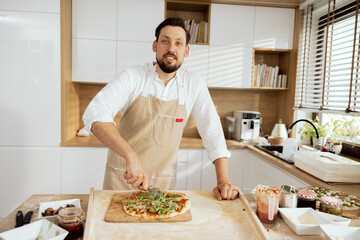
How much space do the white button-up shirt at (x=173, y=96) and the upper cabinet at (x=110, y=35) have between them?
1.26m

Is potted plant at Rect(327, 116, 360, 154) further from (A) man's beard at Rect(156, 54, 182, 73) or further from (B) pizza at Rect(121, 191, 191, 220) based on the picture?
(B) pizza at Rect(121, 191, 191, 220)

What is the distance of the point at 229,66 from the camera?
124 inches

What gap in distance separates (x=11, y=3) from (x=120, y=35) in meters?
1.04

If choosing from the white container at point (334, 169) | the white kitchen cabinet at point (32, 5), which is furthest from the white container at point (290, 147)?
the white kitchen cabinet at point (32, 5)

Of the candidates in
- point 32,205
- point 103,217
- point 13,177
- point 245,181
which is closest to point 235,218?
point 103,217

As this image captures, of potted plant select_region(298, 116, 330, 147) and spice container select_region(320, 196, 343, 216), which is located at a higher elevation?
potted plant select_region(298, 116, 330, 147)

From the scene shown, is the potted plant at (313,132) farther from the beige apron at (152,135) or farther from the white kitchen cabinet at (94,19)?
the white kitchen cabinet at (94,19)

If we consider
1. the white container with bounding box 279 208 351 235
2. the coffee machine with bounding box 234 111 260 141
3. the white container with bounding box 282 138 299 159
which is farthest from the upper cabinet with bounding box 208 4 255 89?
the white container with bounding box 279 208 351 235

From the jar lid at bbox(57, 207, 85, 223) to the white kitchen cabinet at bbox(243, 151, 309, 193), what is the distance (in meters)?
1.28

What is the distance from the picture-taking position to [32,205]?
1223 millimetres

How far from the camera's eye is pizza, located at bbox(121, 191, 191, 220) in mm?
1104

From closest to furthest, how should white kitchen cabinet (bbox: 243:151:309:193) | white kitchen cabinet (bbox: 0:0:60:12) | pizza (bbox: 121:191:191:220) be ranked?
pizza (bbox: 121:191:191:220) < white kitchen cabinet (bbox: 243:151:309:193) < white kitchen cabinet (bbox: 0:0:60:12)

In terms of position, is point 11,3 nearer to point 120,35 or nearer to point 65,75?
point 65,75

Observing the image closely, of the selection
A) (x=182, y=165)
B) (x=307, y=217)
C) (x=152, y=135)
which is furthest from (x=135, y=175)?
(x=182, y=165)
